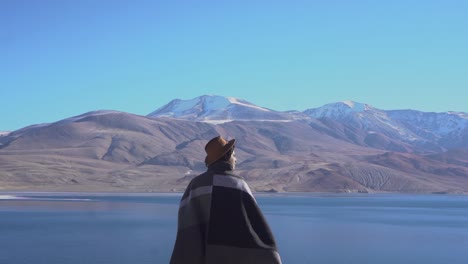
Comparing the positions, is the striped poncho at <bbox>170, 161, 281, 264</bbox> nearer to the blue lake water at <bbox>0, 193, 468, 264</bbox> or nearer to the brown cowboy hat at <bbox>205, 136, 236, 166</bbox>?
the brown cowboy hat at <bbox>205, 136, 236, 166</bbox>

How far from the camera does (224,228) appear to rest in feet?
16.9

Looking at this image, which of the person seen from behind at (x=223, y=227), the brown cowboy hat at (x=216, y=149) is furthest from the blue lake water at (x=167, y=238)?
the person seen from behind at (x=223, y=227)

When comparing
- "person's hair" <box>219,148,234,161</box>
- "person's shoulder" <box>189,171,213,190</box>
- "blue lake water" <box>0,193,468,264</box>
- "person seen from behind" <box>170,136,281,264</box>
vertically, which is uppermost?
"person's hair" <box>219,148,234,161</box>

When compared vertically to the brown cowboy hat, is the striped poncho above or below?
below

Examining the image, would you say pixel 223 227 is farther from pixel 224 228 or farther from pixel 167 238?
pixel 167 238

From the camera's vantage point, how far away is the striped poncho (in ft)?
16.8

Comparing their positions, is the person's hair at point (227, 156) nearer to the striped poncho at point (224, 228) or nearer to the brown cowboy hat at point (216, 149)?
the brown cowboy hat at point (216, 149)

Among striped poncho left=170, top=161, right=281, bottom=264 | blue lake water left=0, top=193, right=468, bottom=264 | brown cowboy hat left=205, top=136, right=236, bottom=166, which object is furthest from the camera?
blue lake water left=0, top=193, right=468, bottom=264

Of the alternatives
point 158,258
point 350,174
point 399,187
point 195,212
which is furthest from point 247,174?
point 195,212

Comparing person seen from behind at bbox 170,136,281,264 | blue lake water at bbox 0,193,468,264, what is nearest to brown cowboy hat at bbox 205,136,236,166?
person seen from behind at bbox 170,136,281,264

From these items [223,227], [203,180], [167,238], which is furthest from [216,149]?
[167,238]

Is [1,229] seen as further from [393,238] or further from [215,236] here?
[215,236]

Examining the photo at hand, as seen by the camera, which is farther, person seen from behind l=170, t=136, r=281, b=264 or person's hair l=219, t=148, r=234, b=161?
person's hair l=219, t=148, r=234, b=161

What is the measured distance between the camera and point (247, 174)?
181250mm
